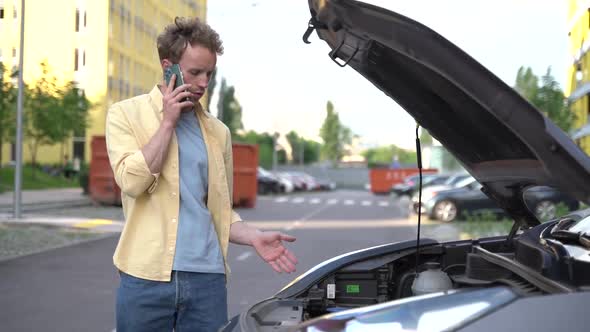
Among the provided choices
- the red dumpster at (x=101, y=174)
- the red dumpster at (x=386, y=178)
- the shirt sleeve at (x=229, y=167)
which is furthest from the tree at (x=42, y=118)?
the shirt sleeve at (x=229, y=167)

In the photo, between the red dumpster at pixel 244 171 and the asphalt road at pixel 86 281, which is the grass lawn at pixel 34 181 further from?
the asphalt road at pixel 86 281

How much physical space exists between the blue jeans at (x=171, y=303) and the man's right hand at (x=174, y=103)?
545 mm

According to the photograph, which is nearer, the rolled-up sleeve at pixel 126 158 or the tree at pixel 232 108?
the rolled-up sleeve at pixel 126 158

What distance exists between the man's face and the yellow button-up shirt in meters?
0.15

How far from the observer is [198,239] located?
2850mm

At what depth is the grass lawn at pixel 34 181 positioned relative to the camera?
38253mm

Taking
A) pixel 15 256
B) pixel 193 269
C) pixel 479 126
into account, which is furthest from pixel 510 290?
pixel 15 256

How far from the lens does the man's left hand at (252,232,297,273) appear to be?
9.84 feet

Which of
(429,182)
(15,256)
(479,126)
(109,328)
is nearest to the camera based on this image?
(479,126)

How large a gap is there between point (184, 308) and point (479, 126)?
4.17 feet

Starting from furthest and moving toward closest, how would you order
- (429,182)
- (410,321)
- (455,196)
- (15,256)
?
(429,182) → (455,196) → (15,256) → (410,321)

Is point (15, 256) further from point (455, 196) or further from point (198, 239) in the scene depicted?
point (455, 196)

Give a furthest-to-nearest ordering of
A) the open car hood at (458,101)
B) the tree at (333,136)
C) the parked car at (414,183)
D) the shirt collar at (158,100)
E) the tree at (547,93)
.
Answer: the tree at (333,136) < the parked car at (414,183) < the tree at (547,93) < the shirt collar at (158,100) < the open car hood at (458,101)

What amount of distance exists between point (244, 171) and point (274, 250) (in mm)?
24287
